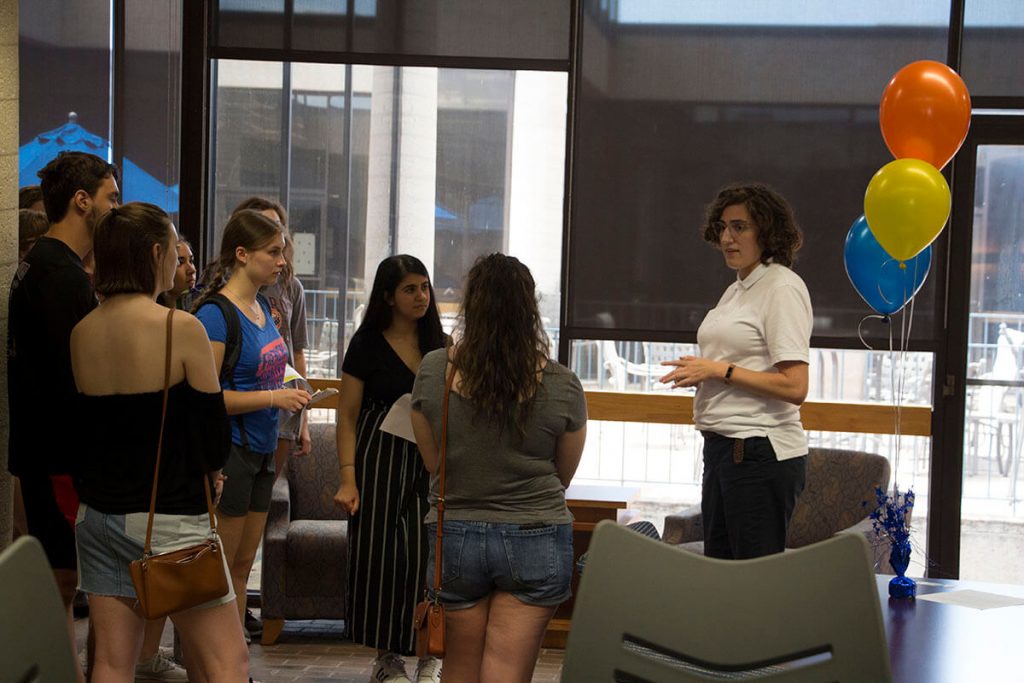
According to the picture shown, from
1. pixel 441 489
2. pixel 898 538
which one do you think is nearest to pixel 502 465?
pixel 441 489

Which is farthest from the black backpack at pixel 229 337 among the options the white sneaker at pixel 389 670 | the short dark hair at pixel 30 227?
the white sneaker at pixel 389 670

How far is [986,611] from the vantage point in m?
2.78

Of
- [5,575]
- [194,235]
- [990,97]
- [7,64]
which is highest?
[990,97]

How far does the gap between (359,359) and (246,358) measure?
344 mm

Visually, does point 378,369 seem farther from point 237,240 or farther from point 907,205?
point 907,205

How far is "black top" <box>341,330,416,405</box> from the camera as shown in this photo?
360 cm

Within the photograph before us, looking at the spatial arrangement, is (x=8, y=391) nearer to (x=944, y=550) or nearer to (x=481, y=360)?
(x=481, y=360)

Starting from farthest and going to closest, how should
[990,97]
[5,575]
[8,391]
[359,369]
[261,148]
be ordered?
[261,148] → [990,97] → [359,369] → [8,391] → [5,575]

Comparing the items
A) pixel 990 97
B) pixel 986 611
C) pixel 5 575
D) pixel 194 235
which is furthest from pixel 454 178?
Answer: pixel 5 575

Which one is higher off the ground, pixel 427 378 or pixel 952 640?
pixel 427 378

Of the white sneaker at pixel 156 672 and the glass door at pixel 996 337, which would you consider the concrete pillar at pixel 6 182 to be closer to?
the white sneaker at pixel 156 672

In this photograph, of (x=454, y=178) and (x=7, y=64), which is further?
(x=454, y=178)

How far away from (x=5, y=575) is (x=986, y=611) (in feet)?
7.20

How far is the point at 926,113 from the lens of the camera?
3938mm
